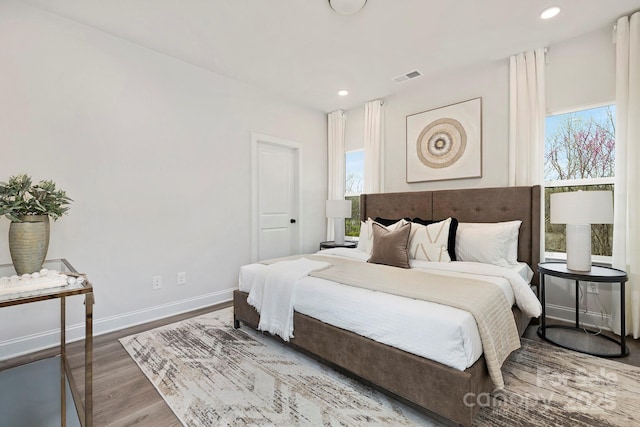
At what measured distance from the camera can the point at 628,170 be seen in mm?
2441

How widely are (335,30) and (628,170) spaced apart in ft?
9.05

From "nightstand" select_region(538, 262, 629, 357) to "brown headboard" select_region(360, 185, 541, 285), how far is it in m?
0.33

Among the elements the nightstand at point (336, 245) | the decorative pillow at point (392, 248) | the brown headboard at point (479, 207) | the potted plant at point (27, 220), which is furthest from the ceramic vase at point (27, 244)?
the brown headboard at point (479, 207)

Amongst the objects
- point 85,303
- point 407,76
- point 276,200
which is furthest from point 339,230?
point 85,303

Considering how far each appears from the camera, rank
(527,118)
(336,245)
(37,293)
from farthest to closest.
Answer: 1. (336,245)
2. (527,118)
3. (37,293)

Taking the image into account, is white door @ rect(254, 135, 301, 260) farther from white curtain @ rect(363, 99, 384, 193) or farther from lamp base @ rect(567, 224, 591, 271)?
lamp base @ rect(567, 224, 591, 271)

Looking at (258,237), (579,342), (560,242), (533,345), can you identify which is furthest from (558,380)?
(258,237)

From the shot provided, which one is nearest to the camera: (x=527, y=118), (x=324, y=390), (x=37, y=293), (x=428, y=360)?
(x=37, y=293)

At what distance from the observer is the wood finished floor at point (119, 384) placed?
1568 millimetres

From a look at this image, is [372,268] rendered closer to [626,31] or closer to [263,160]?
[263,160]

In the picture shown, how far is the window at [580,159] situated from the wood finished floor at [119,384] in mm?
959

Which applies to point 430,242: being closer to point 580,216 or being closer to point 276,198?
point 580,216

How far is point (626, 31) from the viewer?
2447 millimetres

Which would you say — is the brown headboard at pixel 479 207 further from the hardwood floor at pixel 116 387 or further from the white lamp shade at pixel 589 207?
the hardwood floor at pixel 116 387
